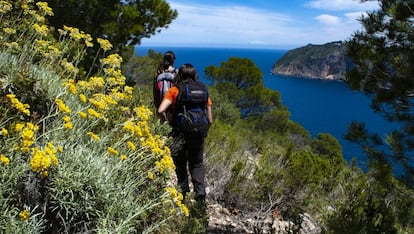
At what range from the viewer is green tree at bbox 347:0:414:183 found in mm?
3891

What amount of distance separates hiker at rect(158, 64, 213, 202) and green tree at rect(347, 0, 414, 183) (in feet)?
5.33

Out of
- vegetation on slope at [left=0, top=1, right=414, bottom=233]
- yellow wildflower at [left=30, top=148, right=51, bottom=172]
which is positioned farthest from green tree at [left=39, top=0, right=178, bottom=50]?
yellow wildflower at [left=30, top=148, right=51, bottom=172]

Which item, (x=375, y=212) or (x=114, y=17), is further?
(x=114, y=17)

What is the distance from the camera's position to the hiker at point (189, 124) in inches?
163

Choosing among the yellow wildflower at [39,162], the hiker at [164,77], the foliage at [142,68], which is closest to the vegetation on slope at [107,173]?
the yellow wildflower at [39,162]

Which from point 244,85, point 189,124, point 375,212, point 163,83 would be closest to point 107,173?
point 189,124

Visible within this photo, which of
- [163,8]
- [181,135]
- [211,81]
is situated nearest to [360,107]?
[211,81]

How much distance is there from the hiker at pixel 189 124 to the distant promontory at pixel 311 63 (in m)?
116

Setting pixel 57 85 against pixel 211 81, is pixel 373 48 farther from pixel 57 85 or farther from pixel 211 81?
pixel 211 81

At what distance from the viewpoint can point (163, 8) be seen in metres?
9.88

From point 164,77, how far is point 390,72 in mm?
2520

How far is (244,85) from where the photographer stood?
29.4 meters

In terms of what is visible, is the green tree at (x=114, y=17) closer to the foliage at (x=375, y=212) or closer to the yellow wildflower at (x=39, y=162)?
the foliage at (x=375, y=212)

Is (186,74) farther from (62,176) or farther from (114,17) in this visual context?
(114,17)
